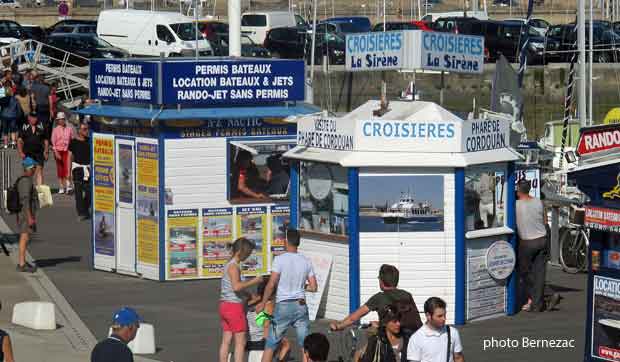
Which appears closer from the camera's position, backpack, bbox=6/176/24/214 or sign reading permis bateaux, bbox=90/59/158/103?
backpack, bbox=6/176/24/214

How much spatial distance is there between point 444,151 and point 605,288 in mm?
3839

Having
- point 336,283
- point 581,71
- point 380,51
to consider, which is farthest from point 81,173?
point 581,71

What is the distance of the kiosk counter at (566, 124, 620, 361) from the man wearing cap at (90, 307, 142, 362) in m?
4.78

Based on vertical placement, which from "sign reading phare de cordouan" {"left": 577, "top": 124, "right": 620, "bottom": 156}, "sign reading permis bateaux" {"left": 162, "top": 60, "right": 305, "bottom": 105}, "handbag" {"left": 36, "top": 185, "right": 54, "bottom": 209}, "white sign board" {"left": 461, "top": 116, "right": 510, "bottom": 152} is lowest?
"handbag" {"left": 36, "top": 185, "right": 54, "bottom": 209}

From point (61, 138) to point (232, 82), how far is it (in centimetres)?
866

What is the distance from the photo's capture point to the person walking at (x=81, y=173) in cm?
2522

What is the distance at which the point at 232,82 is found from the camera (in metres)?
20.1

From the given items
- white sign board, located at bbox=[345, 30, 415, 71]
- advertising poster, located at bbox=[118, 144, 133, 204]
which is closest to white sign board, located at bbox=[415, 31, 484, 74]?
white sign board, located at bbox=[345, 30, 415, 71]

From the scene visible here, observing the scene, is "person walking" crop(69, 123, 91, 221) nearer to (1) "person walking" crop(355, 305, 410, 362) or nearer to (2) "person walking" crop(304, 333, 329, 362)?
(1) "person walking" crop(355, 305, 410, 362)

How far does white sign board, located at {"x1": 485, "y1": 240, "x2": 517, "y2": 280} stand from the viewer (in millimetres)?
17359

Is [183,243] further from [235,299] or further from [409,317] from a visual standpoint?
[409,317]

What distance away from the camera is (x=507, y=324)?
17125 millimetres

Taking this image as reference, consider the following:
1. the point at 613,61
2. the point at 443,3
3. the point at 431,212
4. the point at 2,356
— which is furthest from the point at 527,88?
the point at 2,356

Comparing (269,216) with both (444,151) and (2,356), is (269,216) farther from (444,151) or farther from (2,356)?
(2,356)
